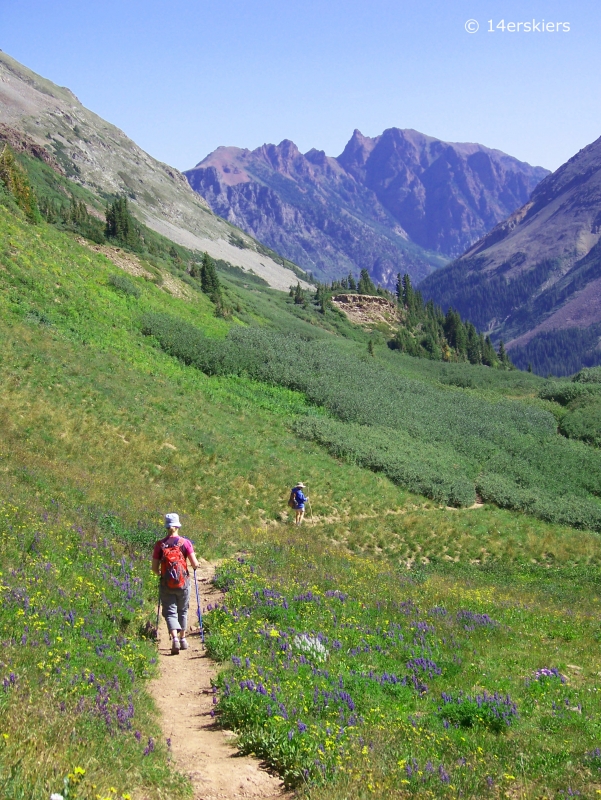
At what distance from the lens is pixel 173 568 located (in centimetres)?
1084

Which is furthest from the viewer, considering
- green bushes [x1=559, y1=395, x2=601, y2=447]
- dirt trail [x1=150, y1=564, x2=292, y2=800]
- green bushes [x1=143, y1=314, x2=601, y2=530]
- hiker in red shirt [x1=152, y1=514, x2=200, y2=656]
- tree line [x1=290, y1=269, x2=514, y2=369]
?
tree line [x1=290, y1=269, x2=514, y2=369]

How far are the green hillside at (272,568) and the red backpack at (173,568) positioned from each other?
797 millimetres

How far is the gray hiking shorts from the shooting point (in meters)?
10.8

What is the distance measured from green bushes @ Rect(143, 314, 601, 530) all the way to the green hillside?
305 millimetres

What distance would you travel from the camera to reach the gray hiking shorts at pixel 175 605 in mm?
10773

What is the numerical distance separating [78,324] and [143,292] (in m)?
15.2

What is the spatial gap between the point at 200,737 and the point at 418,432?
43.3 metres

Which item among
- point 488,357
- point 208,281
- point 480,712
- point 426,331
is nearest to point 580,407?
point 208,281

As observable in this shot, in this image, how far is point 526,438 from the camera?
5684 cm

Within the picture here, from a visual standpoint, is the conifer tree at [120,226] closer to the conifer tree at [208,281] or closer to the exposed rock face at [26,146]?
the conifer tree at [208,281]

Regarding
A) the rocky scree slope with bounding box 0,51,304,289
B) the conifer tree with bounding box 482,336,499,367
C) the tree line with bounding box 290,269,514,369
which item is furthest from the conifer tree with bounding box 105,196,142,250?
the conifer tree with bounding box 482,336,499,367

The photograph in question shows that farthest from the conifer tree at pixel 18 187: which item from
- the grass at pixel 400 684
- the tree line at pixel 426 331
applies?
the tree line at pixel 426 331

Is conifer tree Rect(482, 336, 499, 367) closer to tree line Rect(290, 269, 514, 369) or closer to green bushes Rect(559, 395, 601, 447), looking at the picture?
tree line Rect(290, 269, 514, 369)

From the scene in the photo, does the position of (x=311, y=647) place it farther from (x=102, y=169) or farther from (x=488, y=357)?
(x=102, y=169)
